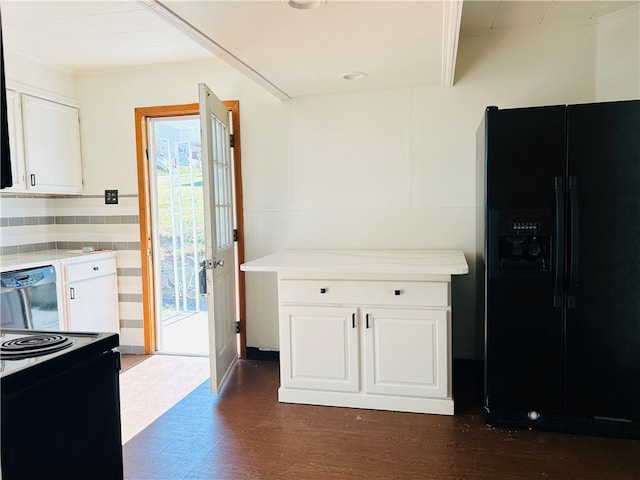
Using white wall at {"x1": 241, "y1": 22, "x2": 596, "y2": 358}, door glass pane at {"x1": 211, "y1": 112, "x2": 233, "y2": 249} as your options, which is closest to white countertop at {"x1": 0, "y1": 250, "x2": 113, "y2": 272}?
door glass pane at {"x1": 211, "y1": 112, "x2": 233, "y2": 249}

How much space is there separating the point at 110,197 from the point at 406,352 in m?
2.86

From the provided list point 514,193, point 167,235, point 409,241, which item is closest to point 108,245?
point 167,235

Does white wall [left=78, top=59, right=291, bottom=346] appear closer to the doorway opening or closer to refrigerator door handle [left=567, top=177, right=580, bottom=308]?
the doorway opening

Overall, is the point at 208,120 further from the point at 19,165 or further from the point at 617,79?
the point at 617,79

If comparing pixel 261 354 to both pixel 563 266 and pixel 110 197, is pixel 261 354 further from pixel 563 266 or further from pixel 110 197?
pixel 563 266

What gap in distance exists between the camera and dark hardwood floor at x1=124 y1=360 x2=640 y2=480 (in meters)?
2.12

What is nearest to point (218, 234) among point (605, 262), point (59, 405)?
point (59, 405)

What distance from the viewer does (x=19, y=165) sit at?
134 inches

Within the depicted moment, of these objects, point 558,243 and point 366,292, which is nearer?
point 558,243

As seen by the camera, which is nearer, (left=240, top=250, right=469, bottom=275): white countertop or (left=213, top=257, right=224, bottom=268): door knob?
(left=240, top=250, right=469, bottom=275): white countertop

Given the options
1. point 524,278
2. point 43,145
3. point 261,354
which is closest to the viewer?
point 524,278

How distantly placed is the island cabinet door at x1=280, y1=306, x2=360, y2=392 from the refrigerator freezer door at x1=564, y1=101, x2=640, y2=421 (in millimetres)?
1185

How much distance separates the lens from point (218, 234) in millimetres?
3160

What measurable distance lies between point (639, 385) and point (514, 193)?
117 cm
